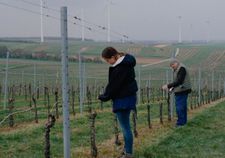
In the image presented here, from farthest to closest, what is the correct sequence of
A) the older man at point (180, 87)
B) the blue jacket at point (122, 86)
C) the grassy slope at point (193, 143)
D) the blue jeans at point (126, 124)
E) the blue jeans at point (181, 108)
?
1. the blue jeans at point (181, 108)
2. the older man at point (180, 87)
3. the grassy slope at point (193, 143)
4. the blue jeans at point (126, 124)
5. the blue jacket at point (122, 86)

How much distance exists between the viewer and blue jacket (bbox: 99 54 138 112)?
715 cm

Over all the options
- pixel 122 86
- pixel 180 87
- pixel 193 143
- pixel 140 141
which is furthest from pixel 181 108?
pixel 122 86

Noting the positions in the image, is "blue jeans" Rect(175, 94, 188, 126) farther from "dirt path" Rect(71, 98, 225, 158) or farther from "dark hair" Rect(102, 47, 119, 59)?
"dark hair" Rect(102, 47, 119, 59)

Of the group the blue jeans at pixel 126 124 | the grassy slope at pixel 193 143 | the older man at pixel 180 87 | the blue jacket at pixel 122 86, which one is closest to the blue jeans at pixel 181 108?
the older man at pixel 180 87

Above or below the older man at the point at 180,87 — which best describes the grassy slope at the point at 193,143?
below

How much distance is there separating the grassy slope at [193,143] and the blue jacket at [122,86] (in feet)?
3.89

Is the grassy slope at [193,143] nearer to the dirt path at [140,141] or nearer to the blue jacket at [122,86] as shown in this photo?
the dirt path at [140,141]

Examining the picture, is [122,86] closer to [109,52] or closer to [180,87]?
[109,52]

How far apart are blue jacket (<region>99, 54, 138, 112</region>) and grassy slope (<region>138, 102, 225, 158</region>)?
118 cm

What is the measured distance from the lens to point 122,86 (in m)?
7.23

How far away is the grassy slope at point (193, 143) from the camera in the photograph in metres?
8.45

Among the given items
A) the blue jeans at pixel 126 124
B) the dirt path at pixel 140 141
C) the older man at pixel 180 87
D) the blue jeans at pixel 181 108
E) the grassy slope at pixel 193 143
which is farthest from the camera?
the blue jeans at pixel 181 108

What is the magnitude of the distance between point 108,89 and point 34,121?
7064 millimetres

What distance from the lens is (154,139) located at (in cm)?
977
